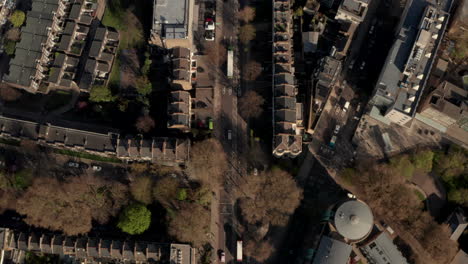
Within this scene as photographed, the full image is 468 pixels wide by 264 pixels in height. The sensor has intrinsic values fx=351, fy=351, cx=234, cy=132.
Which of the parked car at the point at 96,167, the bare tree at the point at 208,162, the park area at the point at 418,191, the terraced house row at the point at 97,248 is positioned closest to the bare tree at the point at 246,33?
the bare tree at the point at 208,162

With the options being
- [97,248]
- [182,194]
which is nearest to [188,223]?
[182,194]

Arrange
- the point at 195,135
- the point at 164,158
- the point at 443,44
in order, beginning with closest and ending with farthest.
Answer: the point at 164,158 < the point at 195,135 < the point at 443,44

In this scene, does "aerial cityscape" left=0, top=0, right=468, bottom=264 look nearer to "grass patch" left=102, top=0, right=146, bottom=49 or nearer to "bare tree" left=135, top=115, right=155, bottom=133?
"grass patch" left=102, top=0, right=146, bottom=49

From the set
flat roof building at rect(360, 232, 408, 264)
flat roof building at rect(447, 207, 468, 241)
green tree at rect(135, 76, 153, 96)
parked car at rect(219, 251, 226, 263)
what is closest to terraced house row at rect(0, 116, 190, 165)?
green tree at rect(135, 76, 153, 96)

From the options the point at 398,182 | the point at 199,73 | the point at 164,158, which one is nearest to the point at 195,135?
the point at 164,158

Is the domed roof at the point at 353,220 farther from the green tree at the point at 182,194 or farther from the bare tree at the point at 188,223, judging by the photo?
the green tree at the point at 182,194

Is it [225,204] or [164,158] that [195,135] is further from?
[225,204]
